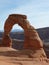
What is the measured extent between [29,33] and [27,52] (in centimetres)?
492

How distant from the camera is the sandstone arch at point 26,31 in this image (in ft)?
104

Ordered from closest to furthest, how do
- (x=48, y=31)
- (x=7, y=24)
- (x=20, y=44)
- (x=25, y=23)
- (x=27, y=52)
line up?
(x=27, y=52) < (x=25, y=23) < (x=7, y=24) < (x=20, y=44) < (x=48, y=31)

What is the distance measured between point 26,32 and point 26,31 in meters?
0.21

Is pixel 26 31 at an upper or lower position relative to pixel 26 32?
upper

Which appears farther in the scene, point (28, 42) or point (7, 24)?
point (7, 24)

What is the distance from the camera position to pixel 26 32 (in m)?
32.7

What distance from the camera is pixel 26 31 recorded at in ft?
108

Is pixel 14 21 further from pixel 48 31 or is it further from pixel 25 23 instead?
pixel 48 31

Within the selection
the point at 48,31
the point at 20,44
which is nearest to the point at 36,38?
the point at 20,44

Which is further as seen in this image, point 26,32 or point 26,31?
point 26,31

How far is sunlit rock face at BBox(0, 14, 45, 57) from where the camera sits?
3156cm

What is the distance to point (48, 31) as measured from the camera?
11219cm

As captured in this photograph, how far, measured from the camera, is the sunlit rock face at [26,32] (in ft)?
104

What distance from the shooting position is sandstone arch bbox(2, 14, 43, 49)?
3162 centimetres
